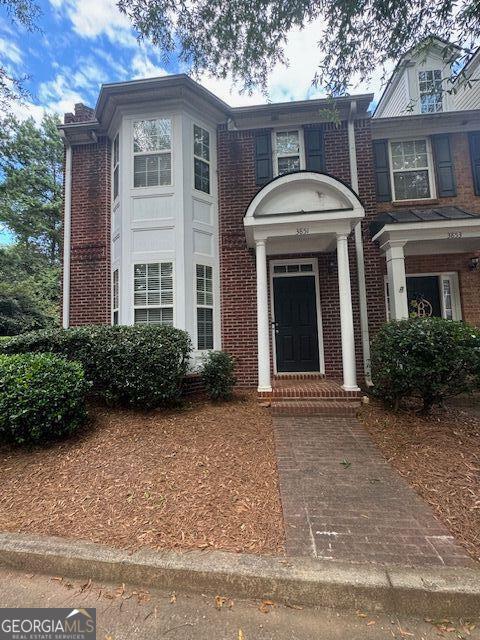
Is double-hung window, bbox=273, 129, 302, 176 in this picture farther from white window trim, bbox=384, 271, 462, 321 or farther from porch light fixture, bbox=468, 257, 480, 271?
porch light fixture, bbox=468, 257, 480, 271

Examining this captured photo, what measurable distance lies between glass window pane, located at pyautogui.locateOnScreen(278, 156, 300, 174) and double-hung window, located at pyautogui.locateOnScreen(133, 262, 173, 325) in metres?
3.53

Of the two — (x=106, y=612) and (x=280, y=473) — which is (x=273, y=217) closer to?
(x=280, y=473)

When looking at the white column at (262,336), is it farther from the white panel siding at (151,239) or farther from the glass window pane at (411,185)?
the glass window pane at (411,185)

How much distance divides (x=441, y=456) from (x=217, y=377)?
369 cm

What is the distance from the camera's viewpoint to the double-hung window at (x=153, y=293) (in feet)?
22.9

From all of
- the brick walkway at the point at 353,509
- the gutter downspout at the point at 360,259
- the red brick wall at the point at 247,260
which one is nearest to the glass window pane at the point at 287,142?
the red brick wall at the point at 247,260

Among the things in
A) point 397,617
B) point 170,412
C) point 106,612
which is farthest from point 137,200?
point 397,617

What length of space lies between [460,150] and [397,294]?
4273 mm

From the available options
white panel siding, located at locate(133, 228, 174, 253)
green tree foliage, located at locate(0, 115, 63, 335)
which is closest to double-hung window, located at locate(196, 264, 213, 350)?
white panel siding, located at locate(133, 228, 174, 253)

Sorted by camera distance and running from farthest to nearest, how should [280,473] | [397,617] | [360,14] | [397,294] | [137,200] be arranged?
[137,200] < [397,294] < [360,14] < [280,473] < [397,617]

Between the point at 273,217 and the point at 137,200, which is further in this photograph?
the point at 137,200

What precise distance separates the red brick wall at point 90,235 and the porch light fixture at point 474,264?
27.4ft

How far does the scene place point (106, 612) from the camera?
2.01 meters

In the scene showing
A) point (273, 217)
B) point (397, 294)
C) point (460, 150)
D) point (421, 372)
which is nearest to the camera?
point (421, 372)
